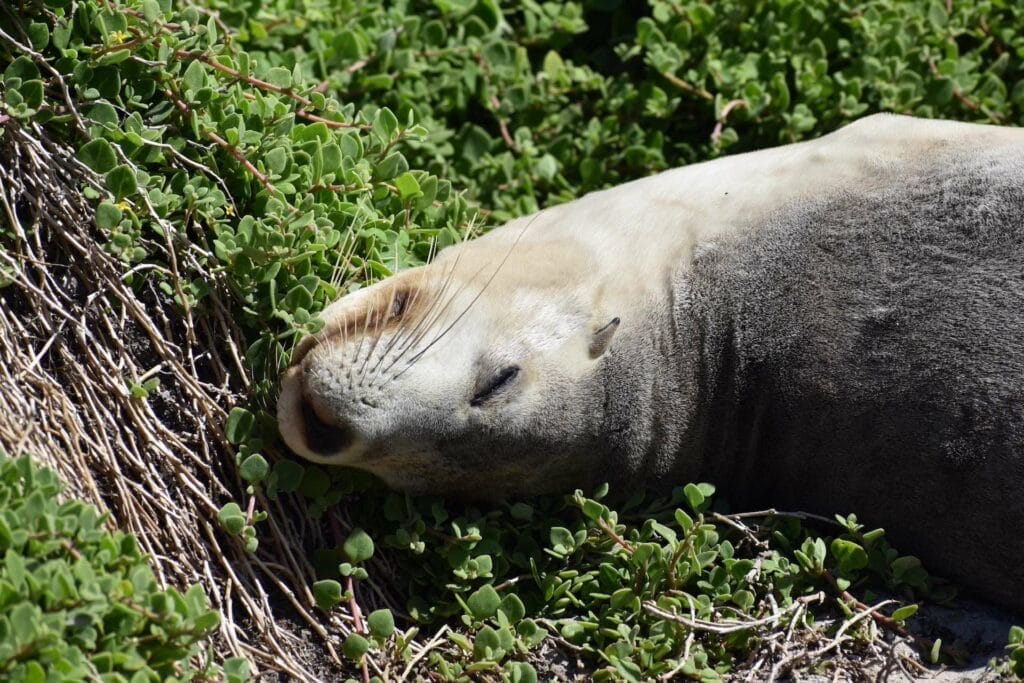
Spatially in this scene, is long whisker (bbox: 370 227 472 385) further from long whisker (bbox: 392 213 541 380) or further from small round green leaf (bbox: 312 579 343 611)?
small round green leaf (bbox: 312 579 343 611)

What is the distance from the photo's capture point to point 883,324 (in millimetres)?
Answer: 4156

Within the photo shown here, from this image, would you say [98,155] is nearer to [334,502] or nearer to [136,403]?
[136,403]

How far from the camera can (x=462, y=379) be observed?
384cm

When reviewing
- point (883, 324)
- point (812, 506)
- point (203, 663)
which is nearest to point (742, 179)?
point (883, 324)

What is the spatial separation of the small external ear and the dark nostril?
0.84 metres

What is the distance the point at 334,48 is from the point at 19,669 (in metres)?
3.25

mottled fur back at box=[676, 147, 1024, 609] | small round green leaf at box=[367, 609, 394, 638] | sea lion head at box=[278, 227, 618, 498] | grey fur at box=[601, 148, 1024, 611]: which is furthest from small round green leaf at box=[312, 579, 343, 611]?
mottled fur back at box=[676, 147, 1024, 609]

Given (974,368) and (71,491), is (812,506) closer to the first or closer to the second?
(974,368)

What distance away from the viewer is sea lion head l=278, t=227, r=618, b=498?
12.1ft

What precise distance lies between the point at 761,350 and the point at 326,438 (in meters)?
1.46

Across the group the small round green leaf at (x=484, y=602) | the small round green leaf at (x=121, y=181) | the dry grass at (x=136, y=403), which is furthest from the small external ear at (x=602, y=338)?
the small round green leaf at (x=121, y=181)

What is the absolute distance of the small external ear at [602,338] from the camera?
4.05m

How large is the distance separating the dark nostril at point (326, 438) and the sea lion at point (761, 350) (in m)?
0.14

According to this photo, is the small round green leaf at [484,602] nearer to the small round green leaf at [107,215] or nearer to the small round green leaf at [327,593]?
the small round green leaf at [327,593]
